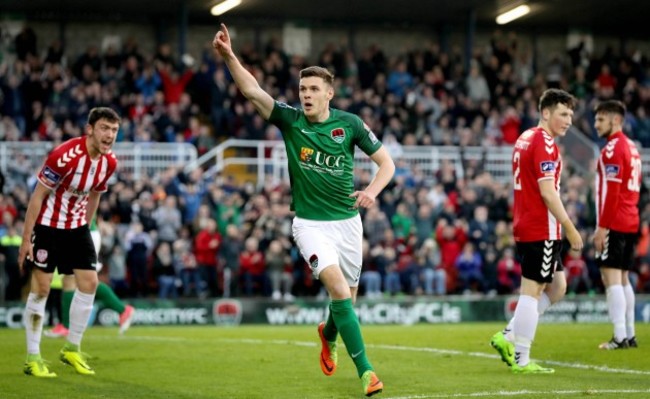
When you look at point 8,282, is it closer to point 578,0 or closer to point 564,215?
point 564,215

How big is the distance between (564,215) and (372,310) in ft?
39.9

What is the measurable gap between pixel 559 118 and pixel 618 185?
7.41ft

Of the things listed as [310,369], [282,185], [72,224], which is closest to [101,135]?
[72,224]

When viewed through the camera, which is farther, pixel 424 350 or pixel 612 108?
pixel 424 350

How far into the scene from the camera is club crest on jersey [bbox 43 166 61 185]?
36.1 ft

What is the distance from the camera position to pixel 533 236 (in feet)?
34.6

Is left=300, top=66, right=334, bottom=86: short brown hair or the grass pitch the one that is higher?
left=300, top=66, right=334, bottom=86: short brown hair

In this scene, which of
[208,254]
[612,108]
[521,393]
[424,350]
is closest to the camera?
[521,393]

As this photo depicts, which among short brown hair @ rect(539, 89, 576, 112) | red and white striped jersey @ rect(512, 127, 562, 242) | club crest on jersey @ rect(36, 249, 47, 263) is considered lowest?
club crest on jersey @ rect(36, 249, 47, 263)

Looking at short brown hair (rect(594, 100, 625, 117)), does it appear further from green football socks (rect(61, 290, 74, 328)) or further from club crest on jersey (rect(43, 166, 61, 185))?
green football socks (rect(61, 290, 74, 328))

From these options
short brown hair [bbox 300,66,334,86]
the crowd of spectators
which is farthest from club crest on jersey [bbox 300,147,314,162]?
the crowd of spectators

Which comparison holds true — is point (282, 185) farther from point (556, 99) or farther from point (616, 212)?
point (556, 99)

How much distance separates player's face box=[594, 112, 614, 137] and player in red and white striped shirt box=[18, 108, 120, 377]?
529cm

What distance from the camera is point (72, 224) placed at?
11.3 m
